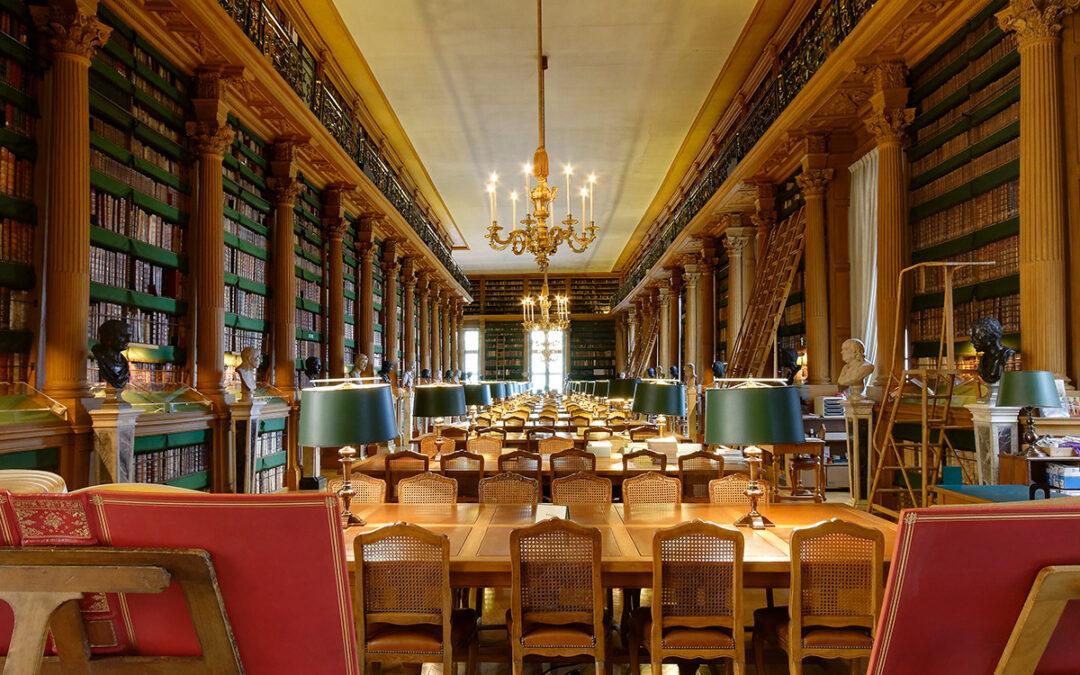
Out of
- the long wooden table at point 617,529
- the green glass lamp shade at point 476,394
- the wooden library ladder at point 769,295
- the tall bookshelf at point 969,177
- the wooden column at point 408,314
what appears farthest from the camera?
the wooden column at point 408,314

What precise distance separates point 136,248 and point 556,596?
4777 mm

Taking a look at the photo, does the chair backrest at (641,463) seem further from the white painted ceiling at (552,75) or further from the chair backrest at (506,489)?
the white painted ceiling at (552,75)

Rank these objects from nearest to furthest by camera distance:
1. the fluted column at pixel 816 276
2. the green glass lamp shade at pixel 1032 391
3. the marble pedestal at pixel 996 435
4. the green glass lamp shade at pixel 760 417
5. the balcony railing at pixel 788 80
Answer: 1. the green glass lamp shade at pixel 760 417
2. the green glass lamp shade at pixel 1032 391
3. the marble pedestal at pixel 996 435
4. the balcony railing at pixel 788 80
5. the fluted column at pixel 816 276

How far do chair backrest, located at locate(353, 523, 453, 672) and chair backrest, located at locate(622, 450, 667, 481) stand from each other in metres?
2.51

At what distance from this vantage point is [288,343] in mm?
8297

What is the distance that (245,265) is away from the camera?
7719mm

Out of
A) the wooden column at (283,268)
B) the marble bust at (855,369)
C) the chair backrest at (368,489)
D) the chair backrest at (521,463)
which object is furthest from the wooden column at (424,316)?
the chair backrest at (368,489)

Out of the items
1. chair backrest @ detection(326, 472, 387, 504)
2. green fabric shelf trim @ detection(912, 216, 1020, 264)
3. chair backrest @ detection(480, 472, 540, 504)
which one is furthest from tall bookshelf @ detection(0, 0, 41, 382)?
green fabric shelf trim @ detection(912, 216, 1020, 264)

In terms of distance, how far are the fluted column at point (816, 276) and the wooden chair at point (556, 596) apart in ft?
21.9

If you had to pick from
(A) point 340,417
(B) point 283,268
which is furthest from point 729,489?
(B) point 283,268

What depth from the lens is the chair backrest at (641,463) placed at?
505cm

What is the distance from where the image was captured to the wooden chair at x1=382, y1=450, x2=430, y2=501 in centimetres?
531

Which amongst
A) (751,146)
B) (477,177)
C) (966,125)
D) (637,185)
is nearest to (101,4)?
(966,125)

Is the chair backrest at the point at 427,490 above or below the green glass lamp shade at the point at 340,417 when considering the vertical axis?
below
